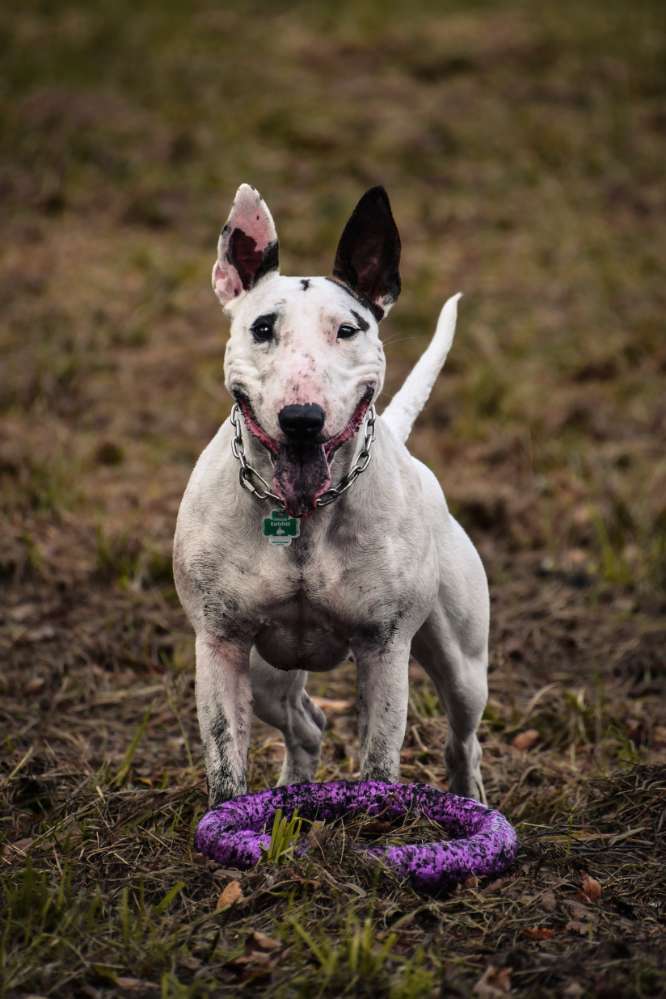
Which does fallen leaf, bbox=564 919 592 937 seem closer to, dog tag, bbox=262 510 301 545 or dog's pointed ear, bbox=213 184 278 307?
dog tag, bbox=262 510 301 545

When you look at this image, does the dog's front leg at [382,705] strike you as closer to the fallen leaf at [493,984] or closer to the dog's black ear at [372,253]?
the fallen leaf at [493,984]

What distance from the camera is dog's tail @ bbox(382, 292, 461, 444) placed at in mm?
4289

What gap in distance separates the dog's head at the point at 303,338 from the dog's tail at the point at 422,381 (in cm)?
93

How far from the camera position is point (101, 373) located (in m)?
9.41

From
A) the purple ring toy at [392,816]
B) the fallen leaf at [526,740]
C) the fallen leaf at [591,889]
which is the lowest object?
the fallen leaf at [526,740]

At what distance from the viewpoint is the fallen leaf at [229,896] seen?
3031 mm

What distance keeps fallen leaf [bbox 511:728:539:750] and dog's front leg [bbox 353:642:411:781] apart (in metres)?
1.56

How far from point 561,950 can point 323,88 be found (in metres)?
13.5

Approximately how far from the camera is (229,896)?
3059mm

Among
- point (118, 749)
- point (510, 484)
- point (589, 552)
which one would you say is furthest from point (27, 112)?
point (118, 749)

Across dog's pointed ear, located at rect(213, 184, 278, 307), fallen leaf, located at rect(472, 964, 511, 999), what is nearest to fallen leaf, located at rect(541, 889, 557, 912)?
fallen leaf, located at rect(472, 964, 511, 999)

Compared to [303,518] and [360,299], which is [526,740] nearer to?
[303,518]

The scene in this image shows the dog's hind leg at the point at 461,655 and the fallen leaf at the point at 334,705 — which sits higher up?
the dog's hind leg at the point at 461,655

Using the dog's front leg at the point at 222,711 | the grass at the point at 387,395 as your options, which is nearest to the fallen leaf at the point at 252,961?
the grass at the point at 387,395
